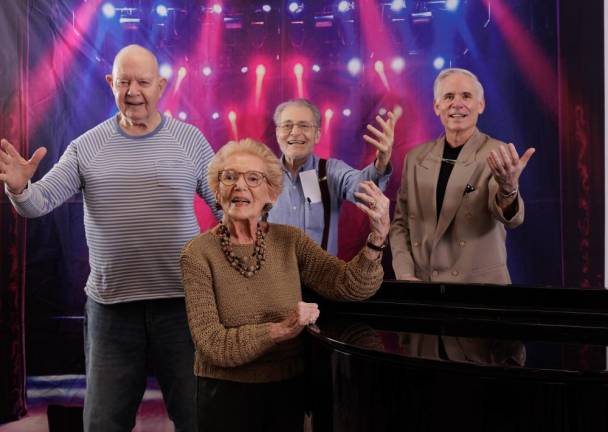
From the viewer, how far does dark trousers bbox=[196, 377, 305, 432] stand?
169cm

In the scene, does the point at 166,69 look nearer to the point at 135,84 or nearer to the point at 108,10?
the point at 108,10

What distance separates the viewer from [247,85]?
3.53 metres

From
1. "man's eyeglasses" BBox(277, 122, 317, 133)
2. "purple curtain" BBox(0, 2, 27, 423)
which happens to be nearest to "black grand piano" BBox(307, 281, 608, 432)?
"man's eyeglasses" BBox(277, 122, 317, 133)

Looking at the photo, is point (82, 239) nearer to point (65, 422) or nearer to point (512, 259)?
point (65, 422)

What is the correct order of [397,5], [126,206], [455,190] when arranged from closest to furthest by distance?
[126,206] → [455,190] → [397,5]

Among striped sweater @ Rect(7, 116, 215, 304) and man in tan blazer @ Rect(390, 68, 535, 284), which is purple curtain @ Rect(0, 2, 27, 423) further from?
man in tan blazer @ Rect(390, 68, 535, 284)

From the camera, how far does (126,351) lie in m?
2.35

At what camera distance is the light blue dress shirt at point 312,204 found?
118 inches

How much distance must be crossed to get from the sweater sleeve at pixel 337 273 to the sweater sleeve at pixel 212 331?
0.27 metres

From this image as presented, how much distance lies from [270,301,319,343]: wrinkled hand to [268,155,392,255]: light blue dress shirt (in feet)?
4.59

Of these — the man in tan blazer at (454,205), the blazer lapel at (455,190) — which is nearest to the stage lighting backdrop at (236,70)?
the man in tan blazer at (454,205)

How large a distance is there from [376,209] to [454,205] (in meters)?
1.01

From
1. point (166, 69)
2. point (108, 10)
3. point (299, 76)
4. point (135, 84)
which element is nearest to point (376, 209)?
point (135, 84)

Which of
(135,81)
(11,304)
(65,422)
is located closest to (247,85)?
(135,81)
